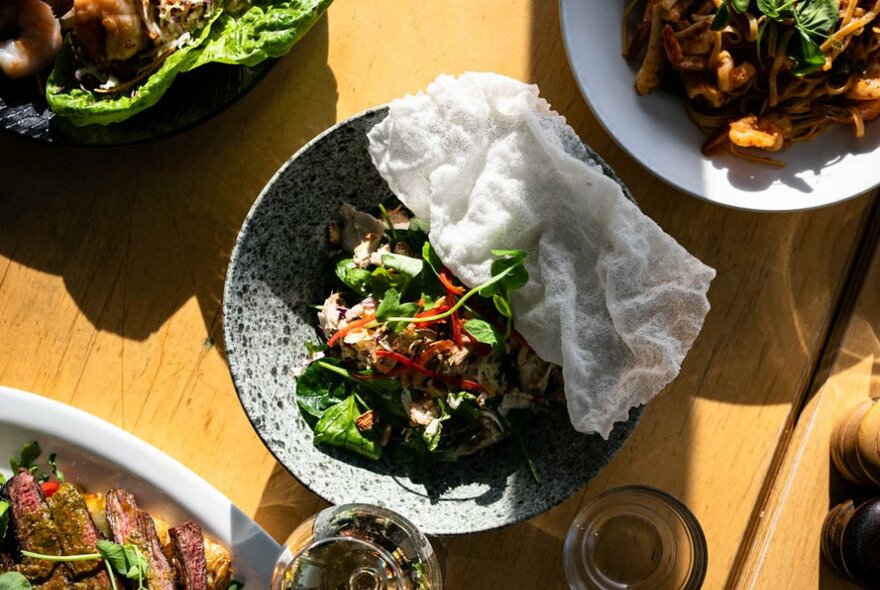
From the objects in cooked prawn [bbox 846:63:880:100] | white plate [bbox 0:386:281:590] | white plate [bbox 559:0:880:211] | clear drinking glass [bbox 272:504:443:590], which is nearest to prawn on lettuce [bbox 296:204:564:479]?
clear drinking glass [bbox 272:504:443:590]

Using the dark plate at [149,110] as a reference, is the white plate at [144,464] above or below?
below

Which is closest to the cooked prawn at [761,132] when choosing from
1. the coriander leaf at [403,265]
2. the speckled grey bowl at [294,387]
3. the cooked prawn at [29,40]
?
the speckled grey bowl at [294,387]

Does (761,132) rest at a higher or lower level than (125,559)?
higher

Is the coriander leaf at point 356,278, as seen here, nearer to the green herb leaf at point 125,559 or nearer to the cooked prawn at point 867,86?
the green herb leaf at point 125,559

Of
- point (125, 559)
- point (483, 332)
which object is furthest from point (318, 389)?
point (125, 559)

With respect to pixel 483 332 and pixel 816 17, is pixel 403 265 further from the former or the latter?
pixel 816 17

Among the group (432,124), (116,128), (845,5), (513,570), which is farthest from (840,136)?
(116,128)
